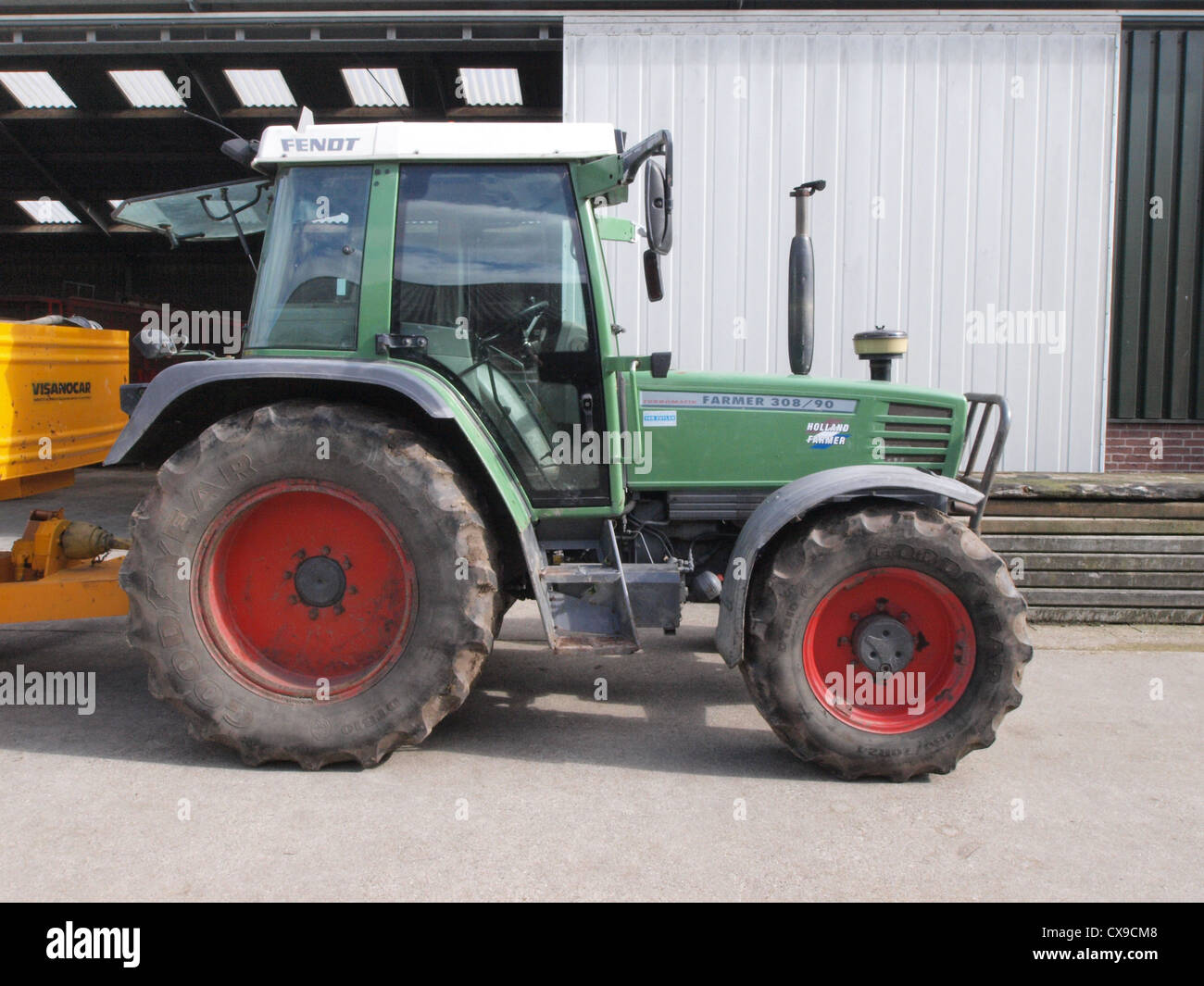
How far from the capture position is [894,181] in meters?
7.21

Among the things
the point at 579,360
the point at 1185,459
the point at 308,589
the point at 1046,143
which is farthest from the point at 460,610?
the point at 1185,459

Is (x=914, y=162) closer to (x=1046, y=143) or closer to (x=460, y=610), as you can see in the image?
(x=1046, y=143)

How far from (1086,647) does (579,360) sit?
3657 mm

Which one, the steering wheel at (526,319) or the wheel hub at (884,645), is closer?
the wheel hub at (884,645)

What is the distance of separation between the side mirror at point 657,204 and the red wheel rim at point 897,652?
1.48 m

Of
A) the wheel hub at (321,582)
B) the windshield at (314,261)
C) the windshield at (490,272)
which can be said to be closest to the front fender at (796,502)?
the windshield at (490,272)

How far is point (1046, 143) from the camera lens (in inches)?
281

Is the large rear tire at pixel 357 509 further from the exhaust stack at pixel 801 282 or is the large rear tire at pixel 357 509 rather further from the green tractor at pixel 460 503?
the exhaust stack at pixel 801 282

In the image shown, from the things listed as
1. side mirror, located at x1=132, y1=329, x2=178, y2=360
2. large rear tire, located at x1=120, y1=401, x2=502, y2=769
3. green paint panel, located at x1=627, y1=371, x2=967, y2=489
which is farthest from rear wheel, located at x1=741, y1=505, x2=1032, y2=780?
side mirror, located at x1=132, y1=329, x2=178, y2=360

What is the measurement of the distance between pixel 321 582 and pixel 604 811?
1.43m

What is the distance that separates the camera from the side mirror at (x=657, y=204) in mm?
3484

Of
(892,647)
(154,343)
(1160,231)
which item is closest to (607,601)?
(892,647)

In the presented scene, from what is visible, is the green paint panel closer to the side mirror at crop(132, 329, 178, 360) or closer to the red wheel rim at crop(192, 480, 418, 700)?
the red wheel rim at crop(192, 480, 418, 700)

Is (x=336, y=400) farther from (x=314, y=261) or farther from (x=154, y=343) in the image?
(x=154, y=343)
